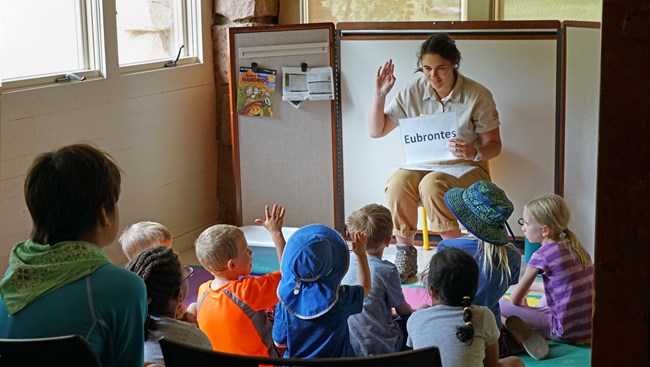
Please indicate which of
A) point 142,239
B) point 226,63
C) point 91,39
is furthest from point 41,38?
point 142,239

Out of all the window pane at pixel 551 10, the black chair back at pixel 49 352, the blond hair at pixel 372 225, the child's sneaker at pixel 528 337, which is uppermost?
the window pane at pixel 551 10

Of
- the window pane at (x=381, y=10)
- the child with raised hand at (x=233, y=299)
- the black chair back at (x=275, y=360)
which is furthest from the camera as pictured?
the window pane at (x=381, y=10)

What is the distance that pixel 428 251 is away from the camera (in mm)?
4570

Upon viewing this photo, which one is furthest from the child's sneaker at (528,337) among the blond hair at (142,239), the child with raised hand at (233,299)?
the blond hair at (142,239)

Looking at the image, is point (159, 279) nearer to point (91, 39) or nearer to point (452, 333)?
point (452, 333)

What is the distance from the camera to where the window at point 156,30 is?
174 inches

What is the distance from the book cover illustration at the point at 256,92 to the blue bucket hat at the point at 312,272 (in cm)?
218

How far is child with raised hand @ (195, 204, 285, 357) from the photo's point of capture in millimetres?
2564

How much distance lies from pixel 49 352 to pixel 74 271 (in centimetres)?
18

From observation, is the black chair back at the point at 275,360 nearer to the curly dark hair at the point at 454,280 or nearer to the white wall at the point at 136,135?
the curly dark hair at the point at 454,280

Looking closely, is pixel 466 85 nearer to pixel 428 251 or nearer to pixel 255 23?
pixel 428 251

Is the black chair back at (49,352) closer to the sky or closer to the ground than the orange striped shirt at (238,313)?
closer to the sky

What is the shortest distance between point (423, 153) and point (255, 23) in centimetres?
128

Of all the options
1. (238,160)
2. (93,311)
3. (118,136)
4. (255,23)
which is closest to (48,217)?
(93,311)
